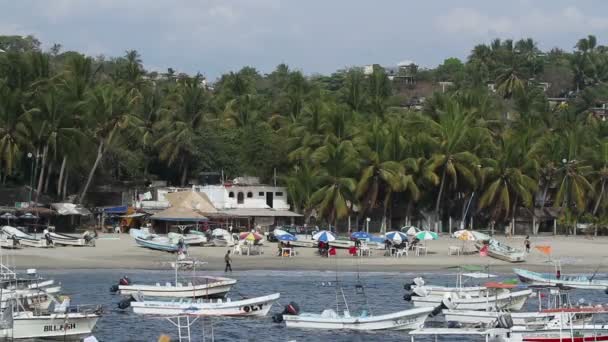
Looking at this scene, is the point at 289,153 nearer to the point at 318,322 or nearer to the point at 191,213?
the point at 191,213

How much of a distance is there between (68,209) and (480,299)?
49483 millimetres

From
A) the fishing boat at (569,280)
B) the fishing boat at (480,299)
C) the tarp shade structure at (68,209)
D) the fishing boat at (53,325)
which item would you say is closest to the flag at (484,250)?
the fishing boat at (569,280)

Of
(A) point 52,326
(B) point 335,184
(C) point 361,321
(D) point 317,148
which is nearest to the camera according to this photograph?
(A) point 52,326

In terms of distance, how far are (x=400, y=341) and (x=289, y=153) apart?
6442 cm

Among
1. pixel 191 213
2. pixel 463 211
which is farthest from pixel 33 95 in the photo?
pixel 463 211

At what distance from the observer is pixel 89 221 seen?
10325 centimetres

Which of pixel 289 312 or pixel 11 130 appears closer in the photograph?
pixel 289 312

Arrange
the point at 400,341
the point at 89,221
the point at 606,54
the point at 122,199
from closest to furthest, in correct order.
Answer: the point at 400,341 < the point at 89,221 < the point at 122,199 < the point at 606,54

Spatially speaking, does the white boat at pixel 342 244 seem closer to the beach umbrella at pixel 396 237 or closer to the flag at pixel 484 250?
the beach umbrella at pixel 396 237

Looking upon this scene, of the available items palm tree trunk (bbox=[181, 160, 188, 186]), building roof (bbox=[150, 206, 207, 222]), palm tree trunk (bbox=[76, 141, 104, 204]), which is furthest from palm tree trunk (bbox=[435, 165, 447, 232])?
palm tree trunk (bbox=[76, 141, 104, 204])

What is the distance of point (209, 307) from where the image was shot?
5350 centimetres

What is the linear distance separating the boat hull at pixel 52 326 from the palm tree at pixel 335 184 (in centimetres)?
5542

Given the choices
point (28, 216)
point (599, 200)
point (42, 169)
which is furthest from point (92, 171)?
point (599, 200)

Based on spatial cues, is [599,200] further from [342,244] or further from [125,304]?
[125,304]
